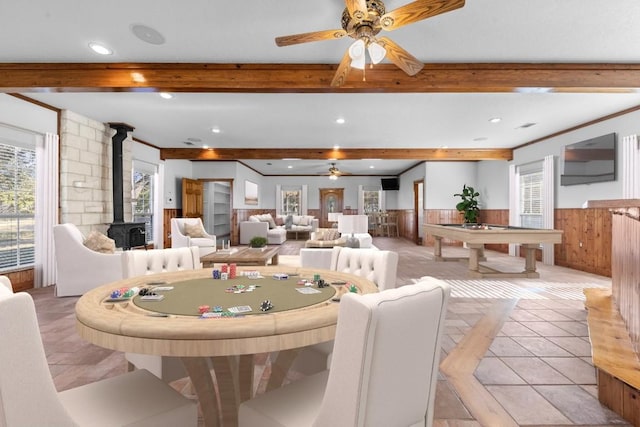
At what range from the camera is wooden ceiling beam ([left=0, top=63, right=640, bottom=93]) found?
354 cm

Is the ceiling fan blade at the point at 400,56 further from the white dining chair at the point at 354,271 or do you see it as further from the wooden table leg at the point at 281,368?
the wooden table leg at the point at 281,368

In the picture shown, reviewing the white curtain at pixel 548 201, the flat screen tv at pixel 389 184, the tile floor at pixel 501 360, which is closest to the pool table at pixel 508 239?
the tile floor at pixel 501 360

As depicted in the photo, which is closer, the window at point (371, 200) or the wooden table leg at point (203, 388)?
the wooden table leg at point (203, 388)

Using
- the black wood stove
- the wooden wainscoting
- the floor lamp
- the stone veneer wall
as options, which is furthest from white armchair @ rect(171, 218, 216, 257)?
the wooden wainscoting

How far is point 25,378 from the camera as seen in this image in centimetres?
80

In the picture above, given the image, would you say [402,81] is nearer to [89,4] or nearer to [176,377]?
[89,4]

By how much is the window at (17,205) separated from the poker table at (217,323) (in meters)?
4.02

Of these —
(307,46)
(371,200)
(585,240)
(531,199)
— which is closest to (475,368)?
(307,46)

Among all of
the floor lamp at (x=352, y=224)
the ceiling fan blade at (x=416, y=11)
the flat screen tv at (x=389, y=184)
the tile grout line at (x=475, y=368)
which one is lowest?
the tile grout line at (x=475, y=368)

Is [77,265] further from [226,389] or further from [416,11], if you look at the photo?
[416,11]

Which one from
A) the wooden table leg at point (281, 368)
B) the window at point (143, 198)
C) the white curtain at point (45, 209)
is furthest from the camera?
the window at point (143, 198)

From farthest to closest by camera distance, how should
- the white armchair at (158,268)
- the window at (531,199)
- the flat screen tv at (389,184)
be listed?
the flat screen tv at (389,184) → the window at (531,199) → the white armchair at (158,268)

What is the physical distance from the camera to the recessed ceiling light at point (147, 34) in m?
2.84

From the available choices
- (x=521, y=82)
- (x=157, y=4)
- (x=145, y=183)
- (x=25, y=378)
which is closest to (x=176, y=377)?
(x=25, y=378)
